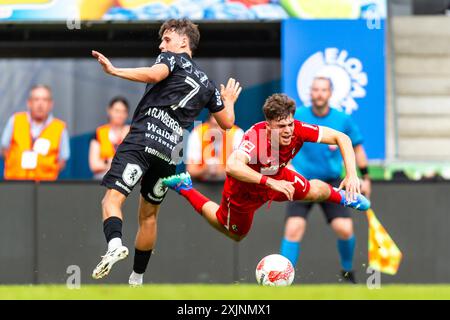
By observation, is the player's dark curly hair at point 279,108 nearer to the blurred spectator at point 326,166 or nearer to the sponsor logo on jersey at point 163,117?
the sponsor logo on jersey at point 163,117

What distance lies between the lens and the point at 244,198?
10758mm

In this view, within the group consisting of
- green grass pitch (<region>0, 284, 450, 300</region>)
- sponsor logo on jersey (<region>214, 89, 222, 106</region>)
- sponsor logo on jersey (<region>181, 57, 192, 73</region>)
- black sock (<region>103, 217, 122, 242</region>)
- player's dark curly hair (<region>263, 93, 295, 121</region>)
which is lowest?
green grass pitch (<region>0, 284, 450, 300</region>)

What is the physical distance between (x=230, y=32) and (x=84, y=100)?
209 centimetres

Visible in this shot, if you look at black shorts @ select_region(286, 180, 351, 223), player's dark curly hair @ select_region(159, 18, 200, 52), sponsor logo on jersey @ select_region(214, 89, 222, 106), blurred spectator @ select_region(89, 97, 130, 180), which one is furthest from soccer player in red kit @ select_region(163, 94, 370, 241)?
blurred spectator @ select_region(89, 97, 130, 180)

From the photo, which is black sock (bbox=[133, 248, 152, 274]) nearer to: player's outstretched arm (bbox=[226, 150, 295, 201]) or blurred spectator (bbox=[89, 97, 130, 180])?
player's outstretched arm (bbox=[226, 150, 295, 201])

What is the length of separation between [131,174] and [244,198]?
1278 millimetres

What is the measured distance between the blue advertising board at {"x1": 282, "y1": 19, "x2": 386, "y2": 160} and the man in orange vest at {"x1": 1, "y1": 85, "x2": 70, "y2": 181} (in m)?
2.88

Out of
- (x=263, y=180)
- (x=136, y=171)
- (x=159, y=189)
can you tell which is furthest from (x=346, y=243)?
(x=136, y=171)

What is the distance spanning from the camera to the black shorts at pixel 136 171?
32.3ft

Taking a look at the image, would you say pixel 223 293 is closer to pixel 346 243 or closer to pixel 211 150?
pixel 346 243

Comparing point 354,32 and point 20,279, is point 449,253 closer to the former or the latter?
point 354,32

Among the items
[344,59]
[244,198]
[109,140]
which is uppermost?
[344,59]

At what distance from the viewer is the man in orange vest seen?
13.8m

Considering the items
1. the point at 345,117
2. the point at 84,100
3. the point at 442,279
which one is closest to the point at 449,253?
the point at 442,279
